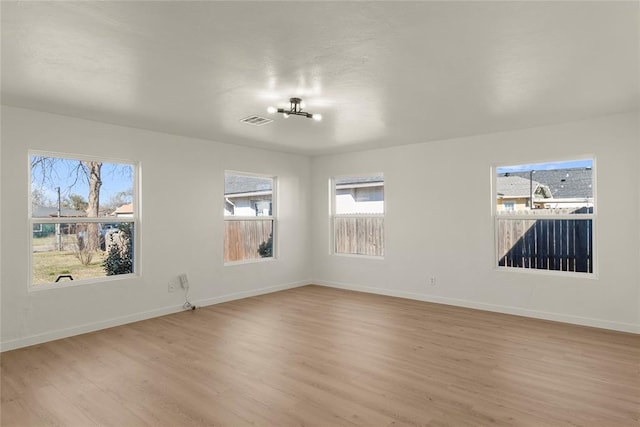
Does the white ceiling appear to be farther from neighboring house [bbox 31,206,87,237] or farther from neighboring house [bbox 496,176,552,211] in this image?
neighboring house [bbox 31,206,87,237]

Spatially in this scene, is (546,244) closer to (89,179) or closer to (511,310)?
(511,310)

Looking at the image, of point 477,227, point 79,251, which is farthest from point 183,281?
point 477,227

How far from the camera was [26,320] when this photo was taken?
392 centimetres

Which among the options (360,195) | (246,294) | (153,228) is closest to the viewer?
(153,228)

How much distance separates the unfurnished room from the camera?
2436 millimetres

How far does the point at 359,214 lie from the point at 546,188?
291cm

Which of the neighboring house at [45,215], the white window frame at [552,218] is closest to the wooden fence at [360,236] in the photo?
the white window frame at [552,218]

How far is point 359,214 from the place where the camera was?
6801mm

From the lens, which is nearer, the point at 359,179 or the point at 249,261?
the point at 249,261

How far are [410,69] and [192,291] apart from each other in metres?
4.15

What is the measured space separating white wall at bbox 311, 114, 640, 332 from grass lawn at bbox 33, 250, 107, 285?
374 cm

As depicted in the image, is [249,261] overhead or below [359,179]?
below

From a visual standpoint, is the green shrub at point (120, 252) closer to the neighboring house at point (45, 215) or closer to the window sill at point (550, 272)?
the neighboring house at point (45, 215)

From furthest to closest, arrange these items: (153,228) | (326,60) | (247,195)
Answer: (247,195) < (153,228) < (326,60)
